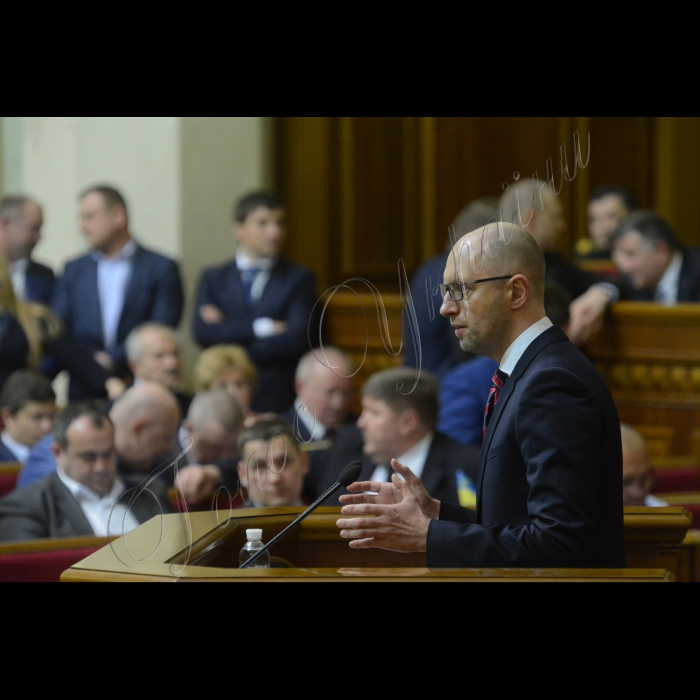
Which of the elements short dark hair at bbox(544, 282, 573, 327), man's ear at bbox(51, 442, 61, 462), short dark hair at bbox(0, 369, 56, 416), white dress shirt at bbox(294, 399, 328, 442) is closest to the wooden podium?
short dark hair at bbox(544, 282, 573, 327)

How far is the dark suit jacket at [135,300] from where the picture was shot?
583 cm

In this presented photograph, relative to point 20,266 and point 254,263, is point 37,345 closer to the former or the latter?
point 20,266

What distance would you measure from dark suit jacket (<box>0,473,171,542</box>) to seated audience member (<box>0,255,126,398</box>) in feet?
5.16

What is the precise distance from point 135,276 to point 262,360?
79cm

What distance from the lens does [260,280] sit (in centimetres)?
598

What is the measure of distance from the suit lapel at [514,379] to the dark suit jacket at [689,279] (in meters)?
3.58

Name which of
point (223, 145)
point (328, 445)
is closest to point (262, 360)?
point (328, 445)

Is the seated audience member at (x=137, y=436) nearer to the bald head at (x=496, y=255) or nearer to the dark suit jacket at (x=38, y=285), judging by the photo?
the dark suit jacket at (x=38, y=285)

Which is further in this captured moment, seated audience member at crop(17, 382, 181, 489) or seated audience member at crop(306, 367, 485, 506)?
seated audience member at crop(17, 382, 181, 489)

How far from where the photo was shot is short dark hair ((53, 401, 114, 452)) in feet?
12.4

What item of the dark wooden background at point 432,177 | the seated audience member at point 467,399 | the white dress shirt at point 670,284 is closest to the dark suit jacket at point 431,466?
the seated audience member at point 467,399

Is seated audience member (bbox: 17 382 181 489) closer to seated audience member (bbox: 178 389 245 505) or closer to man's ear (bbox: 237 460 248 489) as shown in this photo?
seated audience member (bbox: 178 389 245 505)

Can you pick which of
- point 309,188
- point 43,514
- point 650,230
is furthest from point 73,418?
point 309,188

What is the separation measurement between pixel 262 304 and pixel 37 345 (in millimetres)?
1199
